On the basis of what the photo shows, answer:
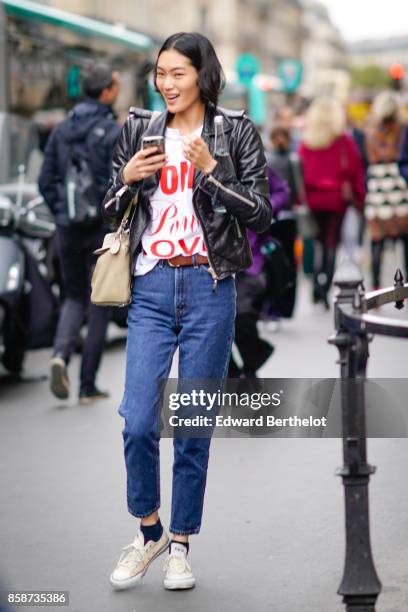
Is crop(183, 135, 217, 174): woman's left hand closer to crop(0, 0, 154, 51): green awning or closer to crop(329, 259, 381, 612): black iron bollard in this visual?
crop(329, 259, 381, 612): black iron bollard

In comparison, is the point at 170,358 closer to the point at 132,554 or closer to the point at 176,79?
the point at 132,554

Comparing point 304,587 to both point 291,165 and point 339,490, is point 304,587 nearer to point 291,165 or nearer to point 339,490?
point 339,490

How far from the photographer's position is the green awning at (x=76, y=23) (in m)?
13.0

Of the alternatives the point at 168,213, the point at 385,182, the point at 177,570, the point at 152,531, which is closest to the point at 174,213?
the point at 168,213

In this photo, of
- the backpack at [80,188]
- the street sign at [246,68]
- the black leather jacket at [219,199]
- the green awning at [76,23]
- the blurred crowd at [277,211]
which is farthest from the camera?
the street sign at [246,68]

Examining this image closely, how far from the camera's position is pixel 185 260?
4.24m

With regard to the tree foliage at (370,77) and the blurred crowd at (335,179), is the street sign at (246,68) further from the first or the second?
the tree foliage at (370,77)

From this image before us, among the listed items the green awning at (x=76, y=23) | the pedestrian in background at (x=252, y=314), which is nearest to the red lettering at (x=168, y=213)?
the pedestrian in background at (x=252, y=314)

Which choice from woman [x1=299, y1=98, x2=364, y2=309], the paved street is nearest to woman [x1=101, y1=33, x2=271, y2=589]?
the paved street

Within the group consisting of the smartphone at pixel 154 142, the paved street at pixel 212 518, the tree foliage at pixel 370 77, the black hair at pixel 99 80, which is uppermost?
the tree foliage at pixel 370 77

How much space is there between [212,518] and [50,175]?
11.3 ft

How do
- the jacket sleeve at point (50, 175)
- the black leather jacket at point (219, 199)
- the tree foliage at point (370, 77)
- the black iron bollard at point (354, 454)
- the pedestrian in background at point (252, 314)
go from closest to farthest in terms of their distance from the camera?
1. the black iron bollard at point (354, 454)
2. the black leather jacket at point (219, 199)
3. the pedestrian in background at point (252, 314)
4. the jacket sleeve at point (50, 175)
5. the tree foliage at point (370, 77)

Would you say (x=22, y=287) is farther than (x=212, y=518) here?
Yes

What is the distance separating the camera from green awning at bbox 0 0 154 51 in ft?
42.6
